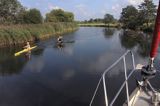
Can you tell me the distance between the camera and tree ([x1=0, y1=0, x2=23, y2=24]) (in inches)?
2670

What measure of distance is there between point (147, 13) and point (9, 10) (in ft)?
131

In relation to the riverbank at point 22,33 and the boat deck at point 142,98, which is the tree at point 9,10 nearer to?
the riverbank at point 22,33

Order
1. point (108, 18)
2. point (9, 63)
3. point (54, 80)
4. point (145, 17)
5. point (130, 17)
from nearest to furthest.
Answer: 1. point (54, 80)
2. point (9, 63)
3. point (145, 17)
4. point (130, 17)
5. point (108, 18)

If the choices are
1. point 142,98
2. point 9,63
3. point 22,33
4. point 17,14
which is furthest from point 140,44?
point 17,14

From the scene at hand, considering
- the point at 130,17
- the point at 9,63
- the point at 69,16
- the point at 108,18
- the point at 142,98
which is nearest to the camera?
the point at 142,98

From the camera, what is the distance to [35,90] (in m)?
16.6

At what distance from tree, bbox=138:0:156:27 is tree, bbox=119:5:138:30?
248 centimetres

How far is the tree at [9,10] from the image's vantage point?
2670 inches

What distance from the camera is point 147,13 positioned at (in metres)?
72.3

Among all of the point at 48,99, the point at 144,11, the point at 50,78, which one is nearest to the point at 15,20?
the point at 144,11

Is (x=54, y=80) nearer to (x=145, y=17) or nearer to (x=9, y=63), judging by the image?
(x=9, y=63)

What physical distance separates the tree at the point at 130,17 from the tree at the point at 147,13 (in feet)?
8.13

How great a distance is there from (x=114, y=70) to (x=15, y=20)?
174 feet

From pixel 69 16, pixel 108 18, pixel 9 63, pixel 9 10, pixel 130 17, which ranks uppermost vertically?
pixel 9 10
